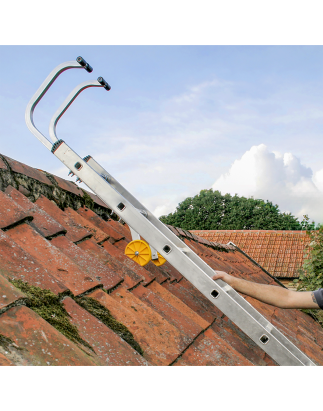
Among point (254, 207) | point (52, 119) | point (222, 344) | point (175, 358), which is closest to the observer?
point (175, 358)

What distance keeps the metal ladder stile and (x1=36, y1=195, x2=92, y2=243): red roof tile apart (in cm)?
57

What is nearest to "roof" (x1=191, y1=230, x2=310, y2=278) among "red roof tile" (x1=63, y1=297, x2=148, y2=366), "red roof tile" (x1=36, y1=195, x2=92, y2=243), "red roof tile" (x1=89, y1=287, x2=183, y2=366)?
"red roof tile" (x1=36, y1=195, x2=92, y2=243)

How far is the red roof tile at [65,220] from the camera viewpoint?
98.5 inches

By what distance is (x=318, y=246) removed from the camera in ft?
22.5

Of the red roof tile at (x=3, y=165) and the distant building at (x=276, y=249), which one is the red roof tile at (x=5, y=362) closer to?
the red roof tile at (x=3, y=165)

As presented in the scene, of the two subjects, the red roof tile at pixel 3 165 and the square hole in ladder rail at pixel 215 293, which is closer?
the square hole in ladder rail at pixel 215 293

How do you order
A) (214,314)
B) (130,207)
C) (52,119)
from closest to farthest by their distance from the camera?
1. (130,207)
2. (52,119)
3. (214,314)

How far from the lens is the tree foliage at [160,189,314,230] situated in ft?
123

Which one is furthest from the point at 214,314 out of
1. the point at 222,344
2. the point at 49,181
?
the point at 49,181

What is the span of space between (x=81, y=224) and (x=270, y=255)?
59.0 ft

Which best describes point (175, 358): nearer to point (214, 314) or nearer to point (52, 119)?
point (214, 314)

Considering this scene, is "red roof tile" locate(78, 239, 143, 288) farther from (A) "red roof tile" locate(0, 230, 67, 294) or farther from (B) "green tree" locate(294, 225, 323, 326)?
(B) "green tree" locate(294, 225, 323, 326)

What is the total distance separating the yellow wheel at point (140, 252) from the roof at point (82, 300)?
0.23ft

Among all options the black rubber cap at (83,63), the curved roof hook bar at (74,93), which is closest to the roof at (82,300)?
the curved roof hook bar at (74,93)
